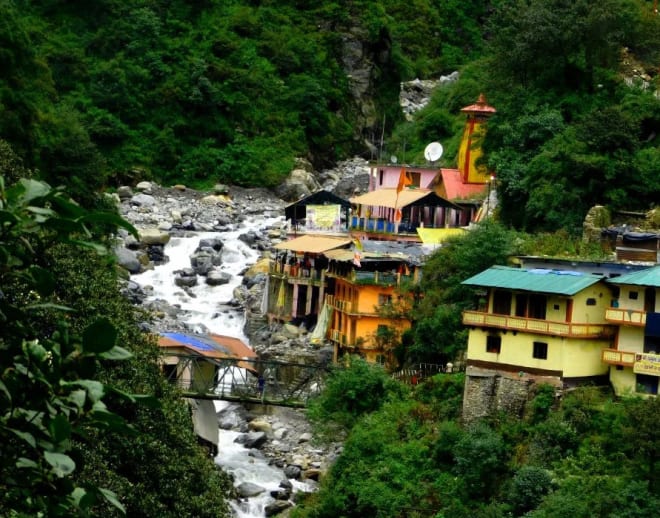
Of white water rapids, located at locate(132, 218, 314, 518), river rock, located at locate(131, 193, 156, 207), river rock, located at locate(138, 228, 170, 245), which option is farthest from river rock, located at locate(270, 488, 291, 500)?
river rock, located at locate(131, 193, 156, 207)

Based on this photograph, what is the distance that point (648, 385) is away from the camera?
27969mm

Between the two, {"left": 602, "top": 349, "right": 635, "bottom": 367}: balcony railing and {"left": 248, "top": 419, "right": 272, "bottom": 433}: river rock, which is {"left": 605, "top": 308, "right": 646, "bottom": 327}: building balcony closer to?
{"left": 602, "top": 349, "right": 635, "bottom": 367}: balcony railing

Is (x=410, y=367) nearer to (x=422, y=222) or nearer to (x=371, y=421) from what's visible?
(x=371, y=421)

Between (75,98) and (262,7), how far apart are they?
17.3 meters

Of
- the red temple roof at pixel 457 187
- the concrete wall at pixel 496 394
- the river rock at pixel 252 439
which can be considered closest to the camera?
the concrete wall at pixel 496 394

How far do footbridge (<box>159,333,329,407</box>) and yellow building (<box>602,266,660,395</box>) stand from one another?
7.25 metres

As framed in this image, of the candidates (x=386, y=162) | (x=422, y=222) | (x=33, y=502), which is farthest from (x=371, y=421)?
(x=386, y=162)

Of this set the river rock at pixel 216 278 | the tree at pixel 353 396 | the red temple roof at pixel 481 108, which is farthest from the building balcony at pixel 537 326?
the river rock at pixel 216 278

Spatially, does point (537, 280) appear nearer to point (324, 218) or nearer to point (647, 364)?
point (647, 364)

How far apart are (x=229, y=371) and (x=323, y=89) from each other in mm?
46246

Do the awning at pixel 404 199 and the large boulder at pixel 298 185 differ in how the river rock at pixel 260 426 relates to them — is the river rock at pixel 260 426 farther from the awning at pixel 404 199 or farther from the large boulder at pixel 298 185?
the large boulder at pixel 298 185

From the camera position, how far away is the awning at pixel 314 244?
1774 inches

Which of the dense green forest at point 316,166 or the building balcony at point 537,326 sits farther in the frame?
the building balcony at point 537,326

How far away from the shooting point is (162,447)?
19953mm
